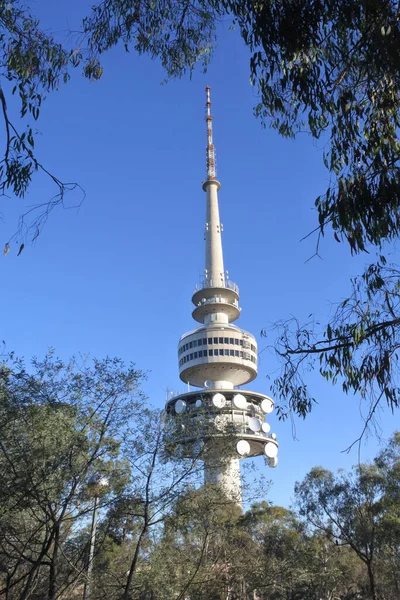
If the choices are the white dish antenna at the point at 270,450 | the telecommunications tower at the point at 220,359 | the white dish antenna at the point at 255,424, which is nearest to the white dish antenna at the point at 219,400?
the telecommunications tower at the point at 220,359

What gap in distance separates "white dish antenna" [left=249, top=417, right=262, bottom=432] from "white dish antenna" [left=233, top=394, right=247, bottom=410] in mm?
1732

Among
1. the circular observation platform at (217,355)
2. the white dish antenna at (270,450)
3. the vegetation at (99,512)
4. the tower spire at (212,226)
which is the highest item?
the tower spire at (212,226)

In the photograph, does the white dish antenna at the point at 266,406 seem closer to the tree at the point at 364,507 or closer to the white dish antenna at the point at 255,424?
the white dish antenna at the point at 255,424

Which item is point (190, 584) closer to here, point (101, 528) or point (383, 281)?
point (101, 528)

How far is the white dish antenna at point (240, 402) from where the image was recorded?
60.8 meters

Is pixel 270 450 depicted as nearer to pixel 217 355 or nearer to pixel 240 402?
pixel 240 402

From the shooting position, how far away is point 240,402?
200 feet

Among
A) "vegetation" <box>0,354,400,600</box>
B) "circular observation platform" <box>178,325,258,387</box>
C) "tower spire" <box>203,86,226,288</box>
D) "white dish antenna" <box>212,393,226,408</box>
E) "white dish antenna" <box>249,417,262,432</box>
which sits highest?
"tower spire" <box>203,86,226,288</box>

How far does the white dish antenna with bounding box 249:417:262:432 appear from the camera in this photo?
6093 centimetres

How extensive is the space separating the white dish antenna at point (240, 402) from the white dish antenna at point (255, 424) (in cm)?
173

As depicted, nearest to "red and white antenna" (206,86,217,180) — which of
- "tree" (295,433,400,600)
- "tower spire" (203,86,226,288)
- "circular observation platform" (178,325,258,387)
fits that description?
"tower spire" (203,86,226,288)

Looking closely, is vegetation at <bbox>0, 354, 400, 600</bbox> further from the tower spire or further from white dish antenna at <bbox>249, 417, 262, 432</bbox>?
the tower spire

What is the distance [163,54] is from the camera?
1020 centimetres

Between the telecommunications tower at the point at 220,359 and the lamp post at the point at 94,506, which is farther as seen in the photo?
the telecommunications tower at the point at 220,359
